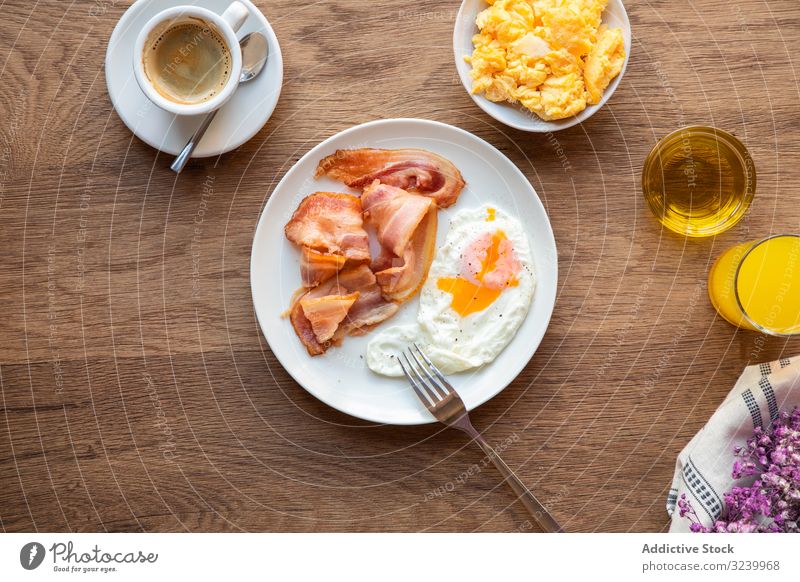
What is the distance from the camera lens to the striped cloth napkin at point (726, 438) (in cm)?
229

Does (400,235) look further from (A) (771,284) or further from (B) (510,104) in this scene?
(A) (771,284)

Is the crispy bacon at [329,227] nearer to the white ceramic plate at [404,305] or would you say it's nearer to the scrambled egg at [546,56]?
the white ceramic plate at [404,305]

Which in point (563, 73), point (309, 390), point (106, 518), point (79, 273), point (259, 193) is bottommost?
point (106, 518)

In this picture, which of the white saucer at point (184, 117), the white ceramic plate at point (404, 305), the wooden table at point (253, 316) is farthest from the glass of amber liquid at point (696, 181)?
the white saucer at point (184, 117)

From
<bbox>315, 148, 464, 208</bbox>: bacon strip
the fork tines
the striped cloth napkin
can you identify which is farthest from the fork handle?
<bbox>315, 148, 464, 208</bbox>: bacon strip

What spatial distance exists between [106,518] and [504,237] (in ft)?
5.61

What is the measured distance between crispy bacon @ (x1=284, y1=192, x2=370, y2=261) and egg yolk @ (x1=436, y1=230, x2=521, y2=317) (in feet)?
1.13

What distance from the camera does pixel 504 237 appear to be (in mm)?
2314

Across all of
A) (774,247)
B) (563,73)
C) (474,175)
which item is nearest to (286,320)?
(474,175)

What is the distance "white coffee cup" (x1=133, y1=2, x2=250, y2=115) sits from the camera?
216 centimetres

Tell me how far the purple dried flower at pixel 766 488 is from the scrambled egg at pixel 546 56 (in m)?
1.26

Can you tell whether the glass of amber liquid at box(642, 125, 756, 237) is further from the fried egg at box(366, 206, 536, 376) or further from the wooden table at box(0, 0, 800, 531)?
the fried egg at box(366, 206, 536, 376)

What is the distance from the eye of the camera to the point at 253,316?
2418 mm
